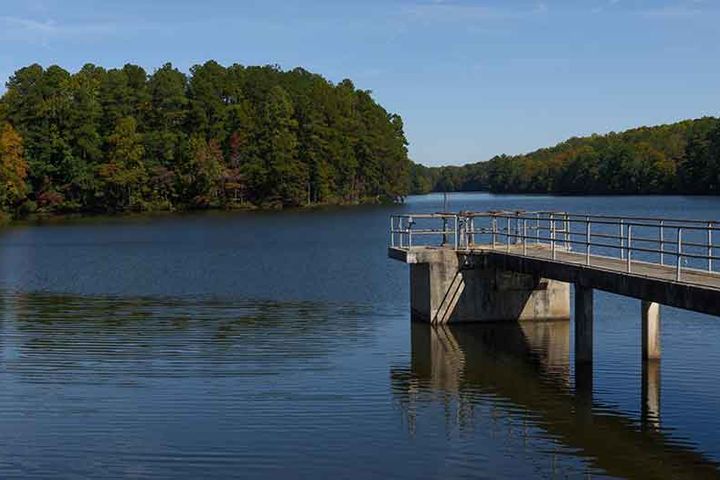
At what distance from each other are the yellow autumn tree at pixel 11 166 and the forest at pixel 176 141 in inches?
4.9

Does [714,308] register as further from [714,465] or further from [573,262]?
[573,262]

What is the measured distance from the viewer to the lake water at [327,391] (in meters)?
15.3

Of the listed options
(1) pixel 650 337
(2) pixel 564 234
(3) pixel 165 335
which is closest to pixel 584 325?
(1) pixel 650 337

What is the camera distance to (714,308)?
54.6 ft

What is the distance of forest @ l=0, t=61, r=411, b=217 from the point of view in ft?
358

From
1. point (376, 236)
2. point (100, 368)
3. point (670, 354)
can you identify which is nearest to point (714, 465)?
Result: point (670, 354)

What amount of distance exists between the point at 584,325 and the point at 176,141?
10390cm

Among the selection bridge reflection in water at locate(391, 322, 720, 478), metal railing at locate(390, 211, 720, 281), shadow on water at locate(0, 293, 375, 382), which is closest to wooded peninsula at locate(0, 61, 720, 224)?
shadow on water at locate(0, 293, 375, 382)

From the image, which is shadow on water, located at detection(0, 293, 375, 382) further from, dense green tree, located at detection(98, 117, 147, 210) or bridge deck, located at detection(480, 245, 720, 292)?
dense green tree, located at detection(98, 117, 147, 210)

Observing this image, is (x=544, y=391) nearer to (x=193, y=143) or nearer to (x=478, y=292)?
(x=478, y=292)

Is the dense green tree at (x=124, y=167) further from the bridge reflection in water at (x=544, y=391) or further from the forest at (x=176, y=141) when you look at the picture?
the bridge reflection in water at (x=544, y=391)

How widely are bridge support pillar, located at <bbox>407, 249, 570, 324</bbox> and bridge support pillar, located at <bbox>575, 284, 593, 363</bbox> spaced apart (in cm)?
506

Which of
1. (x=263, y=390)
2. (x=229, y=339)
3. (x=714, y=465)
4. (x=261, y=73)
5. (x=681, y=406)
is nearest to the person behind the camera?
(x=714, y=465)

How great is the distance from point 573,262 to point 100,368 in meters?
11.2
